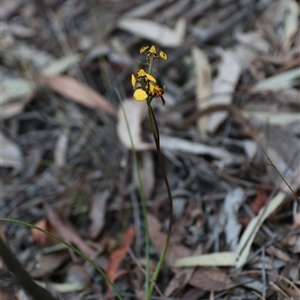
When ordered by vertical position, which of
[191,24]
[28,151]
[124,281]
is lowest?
[124,281]

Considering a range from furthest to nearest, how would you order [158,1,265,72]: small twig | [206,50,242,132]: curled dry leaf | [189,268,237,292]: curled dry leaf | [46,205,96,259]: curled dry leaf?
[158,1,265,72]: small twig
[206,50,242,132]: curled dry leaf
[46,205,96,259]: curled dry leaf
[189,268,237,292]: curled dry leaf

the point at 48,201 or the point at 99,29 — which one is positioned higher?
the point at 99,29

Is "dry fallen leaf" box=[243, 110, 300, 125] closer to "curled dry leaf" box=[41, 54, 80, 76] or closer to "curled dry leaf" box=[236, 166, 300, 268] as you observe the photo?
"curled dry leaf" box=[236, 166, 300, 268]

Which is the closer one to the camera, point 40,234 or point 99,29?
point 40,234

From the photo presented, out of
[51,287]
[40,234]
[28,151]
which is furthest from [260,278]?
[28,151]

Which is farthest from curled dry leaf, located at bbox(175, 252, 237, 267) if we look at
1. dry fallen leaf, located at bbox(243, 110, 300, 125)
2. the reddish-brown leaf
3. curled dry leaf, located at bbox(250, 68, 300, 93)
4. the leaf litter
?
curled dry leaf, located at bbox(250, 68, 300, 93)

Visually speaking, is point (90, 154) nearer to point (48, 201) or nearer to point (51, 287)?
point (48, 201)

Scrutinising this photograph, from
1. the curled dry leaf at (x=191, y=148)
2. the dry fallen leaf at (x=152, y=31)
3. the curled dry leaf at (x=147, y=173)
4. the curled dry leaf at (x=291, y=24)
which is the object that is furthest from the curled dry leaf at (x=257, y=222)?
the dry fallen leaf at (x=152, y=31)

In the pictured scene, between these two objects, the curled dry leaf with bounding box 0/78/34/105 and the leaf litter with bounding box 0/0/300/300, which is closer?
the leaf litter with bounding box 0/0/300/300
